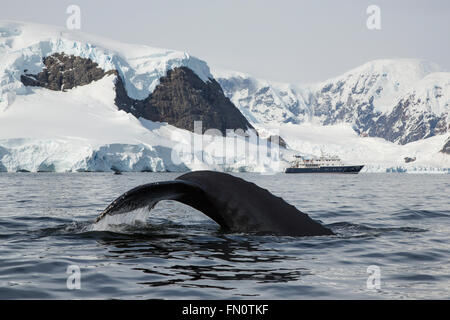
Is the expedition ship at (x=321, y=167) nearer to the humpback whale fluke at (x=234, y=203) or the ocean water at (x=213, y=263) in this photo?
the ocean water at (x=213, y=263)

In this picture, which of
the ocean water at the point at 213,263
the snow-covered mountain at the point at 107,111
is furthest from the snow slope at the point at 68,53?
the ocean water at the point at 213,263

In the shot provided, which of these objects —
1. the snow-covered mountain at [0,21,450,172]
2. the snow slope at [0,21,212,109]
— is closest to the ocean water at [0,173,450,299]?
the snow-covered mountain at [0,21,450,172]

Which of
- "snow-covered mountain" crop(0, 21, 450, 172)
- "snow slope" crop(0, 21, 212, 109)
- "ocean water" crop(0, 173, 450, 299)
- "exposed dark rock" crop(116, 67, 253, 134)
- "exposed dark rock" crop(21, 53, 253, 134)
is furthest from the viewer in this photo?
"exposed dark rock" crop(116, 67, 253, 134)

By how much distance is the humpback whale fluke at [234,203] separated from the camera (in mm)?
5865

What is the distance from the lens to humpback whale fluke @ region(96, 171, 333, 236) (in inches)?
231

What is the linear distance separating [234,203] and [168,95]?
149 m

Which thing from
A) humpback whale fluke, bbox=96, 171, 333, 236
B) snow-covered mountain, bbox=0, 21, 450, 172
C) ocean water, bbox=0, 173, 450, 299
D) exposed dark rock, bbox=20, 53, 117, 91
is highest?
exposed dark rock, bbox=20, 53, 117, 91

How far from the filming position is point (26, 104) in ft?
375

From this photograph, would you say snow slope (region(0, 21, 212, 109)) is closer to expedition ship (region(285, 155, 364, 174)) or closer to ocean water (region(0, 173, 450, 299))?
expedition ship (region(285, 155, 364, 174))

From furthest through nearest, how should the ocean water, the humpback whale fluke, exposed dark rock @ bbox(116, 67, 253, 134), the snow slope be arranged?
exposed dark rock @ bbox(116, 67, 253, 134) < the snow slope < the humpback whale fluke < the ocean water

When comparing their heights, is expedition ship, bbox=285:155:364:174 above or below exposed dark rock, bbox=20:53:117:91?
below

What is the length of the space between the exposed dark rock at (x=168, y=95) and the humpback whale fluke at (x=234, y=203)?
124m

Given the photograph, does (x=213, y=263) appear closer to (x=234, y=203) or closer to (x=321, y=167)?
(x=234, y=203)

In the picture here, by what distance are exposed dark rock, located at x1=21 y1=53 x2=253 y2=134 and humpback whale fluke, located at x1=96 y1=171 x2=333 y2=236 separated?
12438cm
